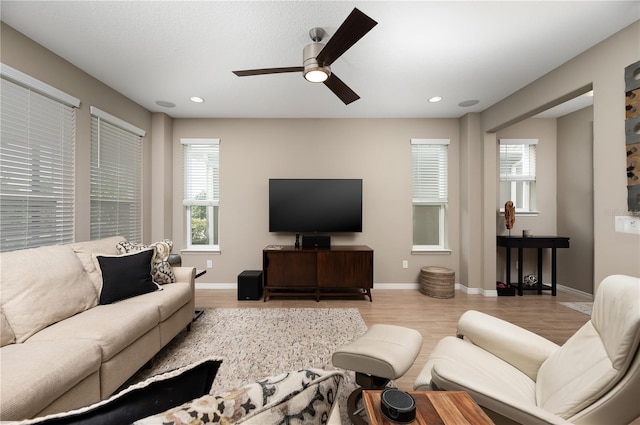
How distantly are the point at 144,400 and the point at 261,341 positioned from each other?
2190 mm

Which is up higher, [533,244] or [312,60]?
[312,60]

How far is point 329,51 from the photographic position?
1769 mm

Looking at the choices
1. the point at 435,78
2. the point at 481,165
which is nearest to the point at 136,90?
the point at 435,78

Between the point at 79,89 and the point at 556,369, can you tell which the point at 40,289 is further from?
the point at 556,369

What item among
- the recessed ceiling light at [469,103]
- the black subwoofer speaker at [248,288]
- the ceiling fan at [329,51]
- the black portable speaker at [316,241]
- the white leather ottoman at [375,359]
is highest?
the recessed ceiling light at [469,103]

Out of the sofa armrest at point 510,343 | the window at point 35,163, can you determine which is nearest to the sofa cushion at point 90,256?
the window at point 35,163

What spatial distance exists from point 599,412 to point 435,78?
Answer: 9.55ft

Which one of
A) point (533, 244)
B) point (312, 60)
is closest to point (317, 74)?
point (312, 60)

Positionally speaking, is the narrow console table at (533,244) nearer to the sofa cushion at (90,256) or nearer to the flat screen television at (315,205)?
the flat screen television at (315,205)

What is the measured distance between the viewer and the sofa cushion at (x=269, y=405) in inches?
17.0

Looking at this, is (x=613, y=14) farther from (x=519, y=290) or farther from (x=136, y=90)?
(x=136, y=90)

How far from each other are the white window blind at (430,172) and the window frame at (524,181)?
0.90 m

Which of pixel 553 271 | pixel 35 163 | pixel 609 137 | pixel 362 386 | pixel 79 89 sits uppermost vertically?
pixel 79 89

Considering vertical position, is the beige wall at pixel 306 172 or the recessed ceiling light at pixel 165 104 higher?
the recessed ceiling light at pixel 165 104
